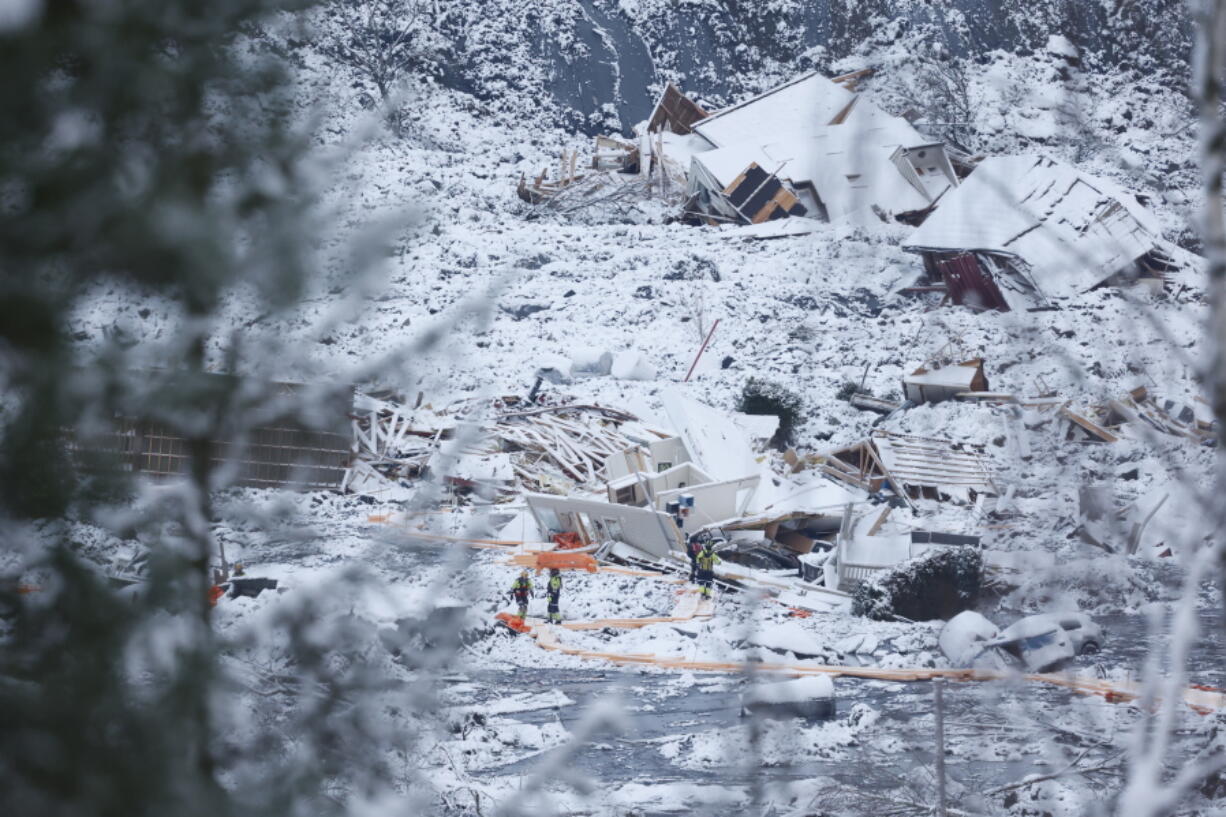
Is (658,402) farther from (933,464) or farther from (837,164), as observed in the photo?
(837,164)

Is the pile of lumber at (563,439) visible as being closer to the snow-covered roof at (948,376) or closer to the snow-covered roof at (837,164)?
the snow-covered roof at (948,376)

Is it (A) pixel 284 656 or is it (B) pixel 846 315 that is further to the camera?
(B) pixel 846 315

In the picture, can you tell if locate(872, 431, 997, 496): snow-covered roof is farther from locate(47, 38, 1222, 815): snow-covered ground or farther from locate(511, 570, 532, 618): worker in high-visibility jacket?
locate(511, 570, 532, 618): worker in high-visibility jacket

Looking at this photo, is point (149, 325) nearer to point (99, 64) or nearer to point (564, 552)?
point (99, 64)

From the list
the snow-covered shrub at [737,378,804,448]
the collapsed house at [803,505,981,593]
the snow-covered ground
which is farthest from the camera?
the snow-covered shrub at [737,378,804,448]

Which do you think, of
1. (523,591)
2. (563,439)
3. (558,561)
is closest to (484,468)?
(563,439)

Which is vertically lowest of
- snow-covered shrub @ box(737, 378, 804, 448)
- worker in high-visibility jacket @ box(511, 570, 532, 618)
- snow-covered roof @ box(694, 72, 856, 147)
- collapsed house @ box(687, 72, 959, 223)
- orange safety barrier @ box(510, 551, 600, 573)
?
orange safety barrier @ box(510, 551, 600, 573)

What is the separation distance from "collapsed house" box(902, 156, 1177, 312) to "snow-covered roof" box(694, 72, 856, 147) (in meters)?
3.95

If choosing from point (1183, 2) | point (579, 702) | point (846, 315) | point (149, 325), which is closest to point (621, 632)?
point (579, 702)

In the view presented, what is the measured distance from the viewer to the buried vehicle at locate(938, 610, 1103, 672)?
5.62 m

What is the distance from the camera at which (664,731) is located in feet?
17.4

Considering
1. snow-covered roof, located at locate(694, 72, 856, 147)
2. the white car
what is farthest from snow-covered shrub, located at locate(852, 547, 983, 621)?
snow-covered roof, located at locate(694, 72, 856, 147)

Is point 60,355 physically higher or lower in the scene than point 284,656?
higher

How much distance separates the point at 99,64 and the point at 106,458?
0.33 meters
